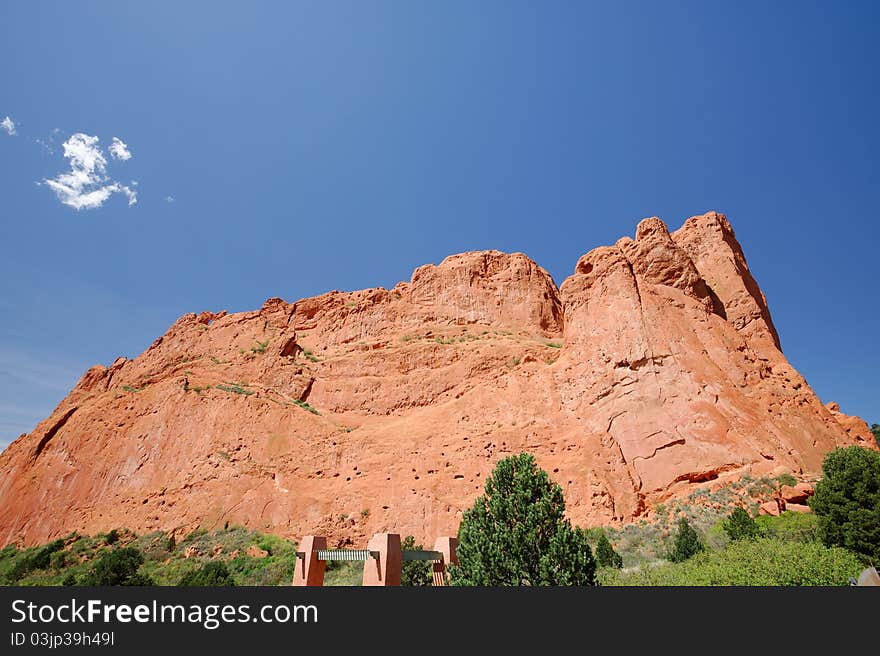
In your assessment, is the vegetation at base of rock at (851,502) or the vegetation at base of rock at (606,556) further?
the vegetation at base of rock at (606,556)

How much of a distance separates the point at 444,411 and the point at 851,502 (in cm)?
2024

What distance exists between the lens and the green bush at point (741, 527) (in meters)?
16.0

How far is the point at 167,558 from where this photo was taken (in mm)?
25109

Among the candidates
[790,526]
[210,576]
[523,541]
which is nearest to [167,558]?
[210,576]

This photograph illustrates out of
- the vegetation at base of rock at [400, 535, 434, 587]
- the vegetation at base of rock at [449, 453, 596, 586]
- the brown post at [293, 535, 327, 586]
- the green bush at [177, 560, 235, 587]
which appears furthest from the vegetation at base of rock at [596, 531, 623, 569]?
the green bush at [177, 560, 235, 587]

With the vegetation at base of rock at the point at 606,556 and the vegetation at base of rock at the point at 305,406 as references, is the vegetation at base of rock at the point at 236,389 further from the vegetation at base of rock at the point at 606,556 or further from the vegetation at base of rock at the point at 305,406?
the vegetation at base of rock at the point at 606,556

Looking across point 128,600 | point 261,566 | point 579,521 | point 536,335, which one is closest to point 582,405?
point 579,521

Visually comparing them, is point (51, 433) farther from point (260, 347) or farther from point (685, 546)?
point (685, 546)

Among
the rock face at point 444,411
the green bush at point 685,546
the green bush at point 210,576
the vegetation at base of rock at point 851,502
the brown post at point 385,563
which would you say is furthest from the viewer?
the rock face at point 444,411

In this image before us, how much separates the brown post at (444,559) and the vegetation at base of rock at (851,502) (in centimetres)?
1145

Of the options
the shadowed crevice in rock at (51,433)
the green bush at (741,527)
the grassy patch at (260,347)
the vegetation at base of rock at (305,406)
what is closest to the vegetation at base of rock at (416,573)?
the green bush at (741,527)

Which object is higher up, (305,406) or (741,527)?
(305,406)

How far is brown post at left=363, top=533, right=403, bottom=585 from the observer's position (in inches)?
509

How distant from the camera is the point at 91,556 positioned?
86.8ft
